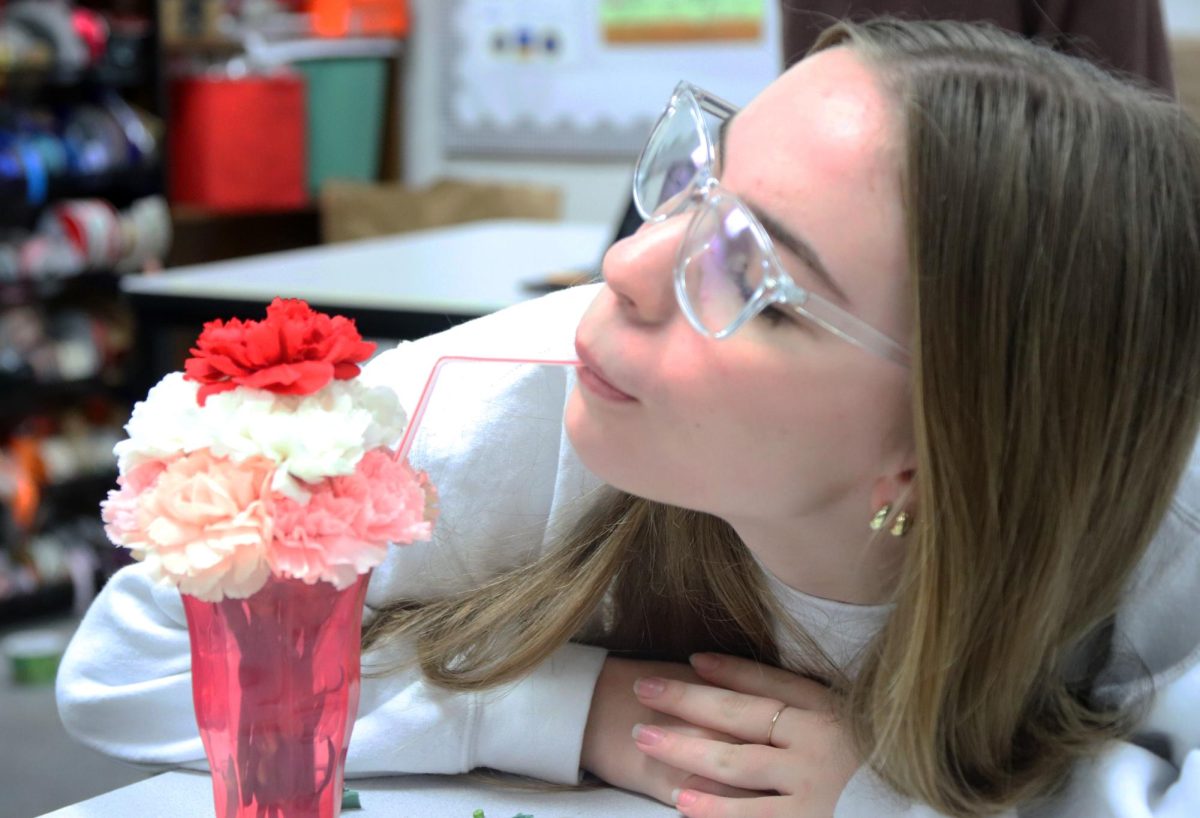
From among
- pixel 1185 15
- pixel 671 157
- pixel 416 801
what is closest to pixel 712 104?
pixel 671 157

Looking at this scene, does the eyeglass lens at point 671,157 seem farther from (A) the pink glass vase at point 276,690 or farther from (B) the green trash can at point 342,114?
(B) the green trash can at point 342,114

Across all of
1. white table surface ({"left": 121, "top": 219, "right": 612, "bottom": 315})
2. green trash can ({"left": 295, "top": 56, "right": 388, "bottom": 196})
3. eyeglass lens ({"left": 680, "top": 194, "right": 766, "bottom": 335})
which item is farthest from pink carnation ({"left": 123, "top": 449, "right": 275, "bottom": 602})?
green trash can ({"left": 295, "top": 56, "right": 388, "bottom": 196})

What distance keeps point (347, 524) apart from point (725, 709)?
0.36m

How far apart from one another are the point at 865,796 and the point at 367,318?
143cm

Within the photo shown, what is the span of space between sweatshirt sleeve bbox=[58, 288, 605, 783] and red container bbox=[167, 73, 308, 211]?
3.13 metres

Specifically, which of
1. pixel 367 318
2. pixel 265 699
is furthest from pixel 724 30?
pixel 265 699

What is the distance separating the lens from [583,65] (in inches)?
179

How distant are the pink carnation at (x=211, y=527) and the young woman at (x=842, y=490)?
0.47 ft

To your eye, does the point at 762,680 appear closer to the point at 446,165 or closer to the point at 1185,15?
the point at 1185,15

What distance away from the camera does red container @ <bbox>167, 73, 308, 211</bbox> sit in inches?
156

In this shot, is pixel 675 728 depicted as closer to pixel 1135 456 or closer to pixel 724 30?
pixel 1135 456

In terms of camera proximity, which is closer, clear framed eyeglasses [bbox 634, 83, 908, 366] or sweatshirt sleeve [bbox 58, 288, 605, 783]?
clear framed eyeglasses [bbox 634, 83, 908, 366]

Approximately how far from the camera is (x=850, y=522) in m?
0.89

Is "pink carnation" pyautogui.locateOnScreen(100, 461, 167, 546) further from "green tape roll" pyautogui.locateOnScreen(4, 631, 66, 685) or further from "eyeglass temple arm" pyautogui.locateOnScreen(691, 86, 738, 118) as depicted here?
"green tape roll" pyautogui.locateOnScreen(4, 631, 66, 685)
